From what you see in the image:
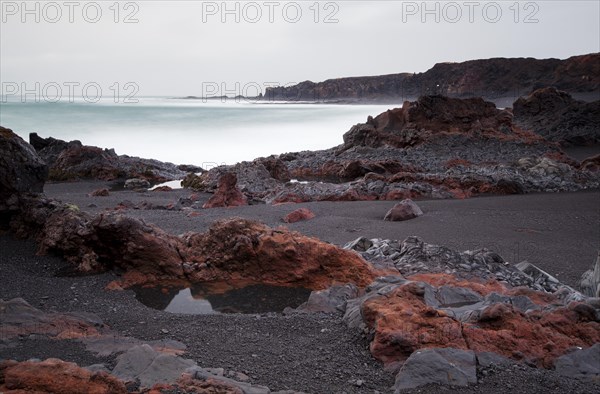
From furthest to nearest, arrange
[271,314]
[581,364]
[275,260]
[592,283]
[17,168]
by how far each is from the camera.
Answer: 1. [17,168]
2. [275,260]
3. [592,283]
4. [271,314]
5. [581,364]

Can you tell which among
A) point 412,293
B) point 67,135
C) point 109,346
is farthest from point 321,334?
point 67,135

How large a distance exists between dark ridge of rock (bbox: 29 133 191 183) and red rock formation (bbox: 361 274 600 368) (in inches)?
753

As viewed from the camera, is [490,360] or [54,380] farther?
[490,360]

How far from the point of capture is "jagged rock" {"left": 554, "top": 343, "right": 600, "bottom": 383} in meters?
3.11

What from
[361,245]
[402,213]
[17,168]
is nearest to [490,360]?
[361,245]

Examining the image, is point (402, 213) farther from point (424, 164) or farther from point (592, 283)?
point (424, 164)

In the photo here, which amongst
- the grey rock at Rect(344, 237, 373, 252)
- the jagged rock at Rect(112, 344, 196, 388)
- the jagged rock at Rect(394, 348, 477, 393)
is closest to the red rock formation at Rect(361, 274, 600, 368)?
the jagged rock at Rect(394, 348, 477, 393)

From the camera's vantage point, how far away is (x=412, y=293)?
4078 mm

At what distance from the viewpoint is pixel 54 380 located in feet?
8.43

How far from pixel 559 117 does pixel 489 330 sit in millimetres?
28532

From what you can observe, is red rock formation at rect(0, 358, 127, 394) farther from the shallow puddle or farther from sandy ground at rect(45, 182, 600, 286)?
sandy ground at rect(45, 182, 600, 286)

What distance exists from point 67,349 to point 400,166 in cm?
1783

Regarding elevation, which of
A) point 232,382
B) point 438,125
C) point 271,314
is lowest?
point 271,314

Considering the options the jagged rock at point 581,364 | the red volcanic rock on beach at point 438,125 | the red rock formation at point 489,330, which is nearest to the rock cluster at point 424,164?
the red volcanic rock on beach at point 438,125
